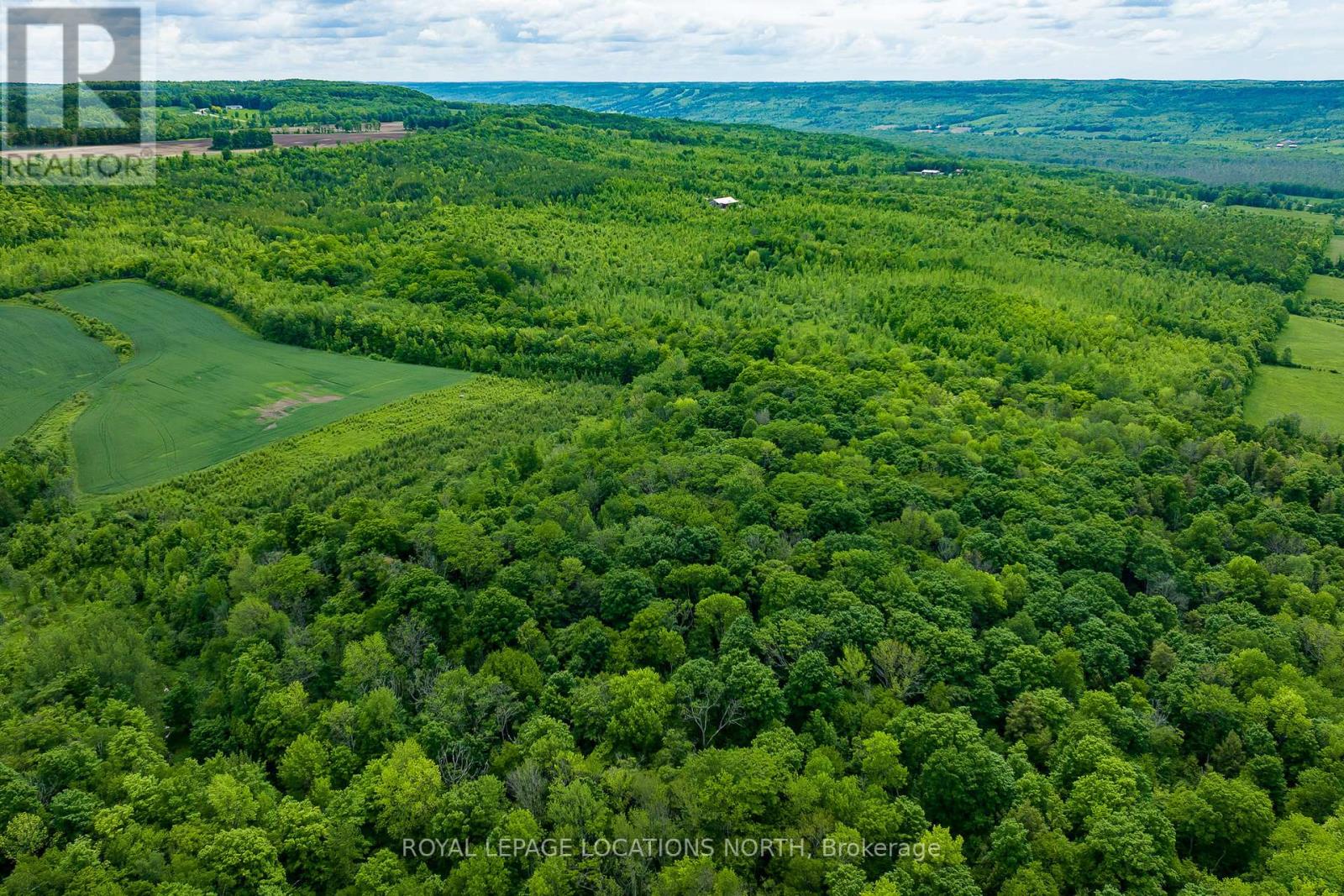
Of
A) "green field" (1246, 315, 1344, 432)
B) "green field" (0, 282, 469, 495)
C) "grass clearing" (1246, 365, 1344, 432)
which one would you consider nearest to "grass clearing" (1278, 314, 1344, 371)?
"green field" (1246, 315, 1344, 432)

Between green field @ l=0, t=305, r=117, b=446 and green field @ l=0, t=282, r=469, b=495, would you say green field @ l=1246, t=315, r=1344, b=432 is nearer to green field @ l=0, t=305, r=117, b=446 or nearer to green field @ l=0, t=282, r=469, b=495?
green field @ l=0, t=282, r=469, b=495

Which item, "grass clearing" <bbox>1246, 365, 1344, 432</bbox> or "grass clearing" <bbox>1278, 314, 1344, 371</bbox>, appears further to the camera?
"grass clearing" <bbox>1278, 314, 1344, 371</bbox>

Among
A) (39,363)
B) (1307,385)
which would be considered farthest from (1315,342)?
(39,363)

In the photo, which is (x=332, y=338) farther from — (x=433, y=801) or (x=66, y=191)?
(x=433, y=801)

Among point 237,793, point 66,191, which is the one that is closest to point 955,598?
point 237,793

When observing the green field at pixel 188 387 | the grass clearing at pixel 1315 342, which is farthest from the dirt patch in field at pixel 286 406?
the grass clearing at pixel 1315 342

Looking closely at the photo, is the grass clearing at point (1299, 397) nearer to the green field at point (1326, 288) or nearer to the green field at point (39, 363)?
the green field at point (1326, 288)
